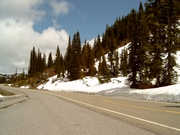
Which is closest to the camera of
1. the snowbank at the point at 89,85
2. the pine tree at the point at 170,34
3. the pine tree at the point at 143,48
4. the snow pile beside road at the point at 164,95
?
the snow pile beside road at the point at 164,95

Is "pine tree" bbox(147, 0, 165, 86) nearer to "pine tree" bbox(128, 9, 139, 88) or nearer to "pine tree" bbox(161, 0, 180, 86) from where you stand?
"pine tree" bbox(161, 0, 180, 86)

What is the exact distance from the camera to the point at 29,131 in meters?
6.29

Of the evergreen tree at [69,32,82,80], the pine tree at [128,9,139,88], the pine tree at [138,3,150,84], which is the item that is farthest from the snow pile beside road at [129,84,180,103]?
the evergreen tree at [69,32,82,80]

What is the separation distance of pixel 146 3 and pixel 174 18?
5.73 meters

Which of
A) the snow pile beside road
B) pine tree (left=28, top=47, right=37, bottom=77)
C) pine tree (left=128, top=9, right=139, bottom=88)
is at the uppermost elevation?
pine tree (left=28, top=47, right=37, bottom=77)

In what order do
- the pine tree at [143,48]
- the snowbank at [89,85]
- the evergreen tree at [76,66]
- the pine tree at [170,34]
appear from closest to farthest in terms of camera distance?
the pine tree at [170,34], the pine tree at [143,48], the snowbank at [89,85], the evergreen tree at [76,66]

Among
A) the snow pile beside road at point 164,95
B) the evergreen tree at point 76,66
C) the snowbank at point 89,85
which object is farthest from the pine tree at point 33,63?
the snow pile beside road at point 164,95

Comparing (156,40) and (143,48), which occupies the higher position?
(156,40)

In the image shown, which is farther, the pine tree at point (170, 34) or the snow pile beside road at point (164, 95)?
the pine tree at point (170, 34)

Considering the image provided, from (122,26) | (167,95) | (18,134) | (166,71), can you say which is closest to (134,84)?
(166,71)

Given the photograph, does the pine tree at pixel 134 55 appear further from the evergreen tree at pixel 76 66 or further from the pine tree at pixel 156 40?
the evergreen tree at pixel 76 66

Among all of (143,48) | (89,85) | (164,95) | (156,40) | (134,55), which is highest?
(156,40)

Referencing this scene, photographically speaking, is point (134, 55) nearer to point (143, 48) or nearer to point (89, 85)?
point (143, 48)

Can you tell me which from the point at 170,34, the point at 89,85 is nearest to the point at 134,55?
the point at 170,34
